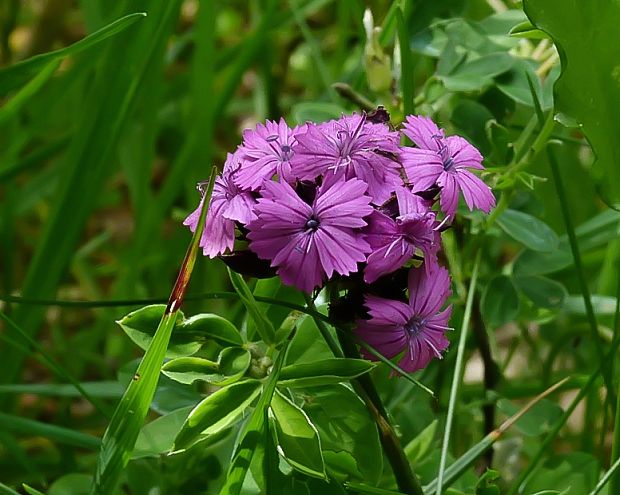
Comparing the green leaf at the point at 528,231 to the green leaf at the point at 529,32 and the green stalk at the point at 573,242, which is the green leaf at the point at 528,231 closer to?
the green stalk at the point at 573,242

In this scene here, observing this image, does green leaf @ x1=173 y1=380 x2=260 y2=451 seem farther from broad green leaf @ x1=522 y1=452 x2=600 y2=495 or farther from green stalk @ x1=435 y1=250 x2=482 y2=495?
broad green leaf @ x1=522 y1=452 x2=600 y2=495

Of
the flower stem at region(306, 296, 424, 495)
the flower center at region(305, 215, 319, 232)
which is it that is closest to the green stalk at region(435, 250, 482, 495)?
the flower stem at region(306, 296, 424, 495)

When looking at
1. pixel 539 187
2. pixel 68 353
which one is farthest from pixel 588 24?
pixel 68 353

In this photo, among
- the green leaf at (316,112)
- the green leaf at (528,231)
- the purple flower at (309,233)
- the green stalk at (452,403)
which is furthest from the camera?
the green leaf at (316,112)

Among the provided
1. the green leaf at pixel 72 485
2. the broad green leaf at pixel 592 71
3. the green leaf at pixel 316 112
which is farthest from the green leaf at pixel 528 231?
the green leaf at pixel 72 485

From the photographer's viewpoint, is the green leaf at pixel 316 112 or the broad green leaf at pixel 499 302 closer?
the broad green leaf at pixel 499 302

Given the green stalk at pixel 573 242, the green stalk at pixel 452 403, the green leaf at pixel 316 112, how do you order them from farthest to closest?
1. the green leaf at pixel 316 112
2. the green stalk at pixel 573 242
3. the green stalk at pixel 452 403

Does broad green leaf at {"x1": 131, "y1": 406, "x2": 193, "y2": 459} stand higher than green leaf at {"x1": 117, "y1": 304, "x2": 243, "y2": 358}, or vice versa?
green leaf at {"x1": 117, "y1": 304, "x2": 243, "y2": 358}

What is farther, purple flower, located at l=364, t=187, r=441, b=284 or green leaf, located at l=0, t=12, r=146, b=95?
green leaf, located at l=0, t=12, r=146, b=95
